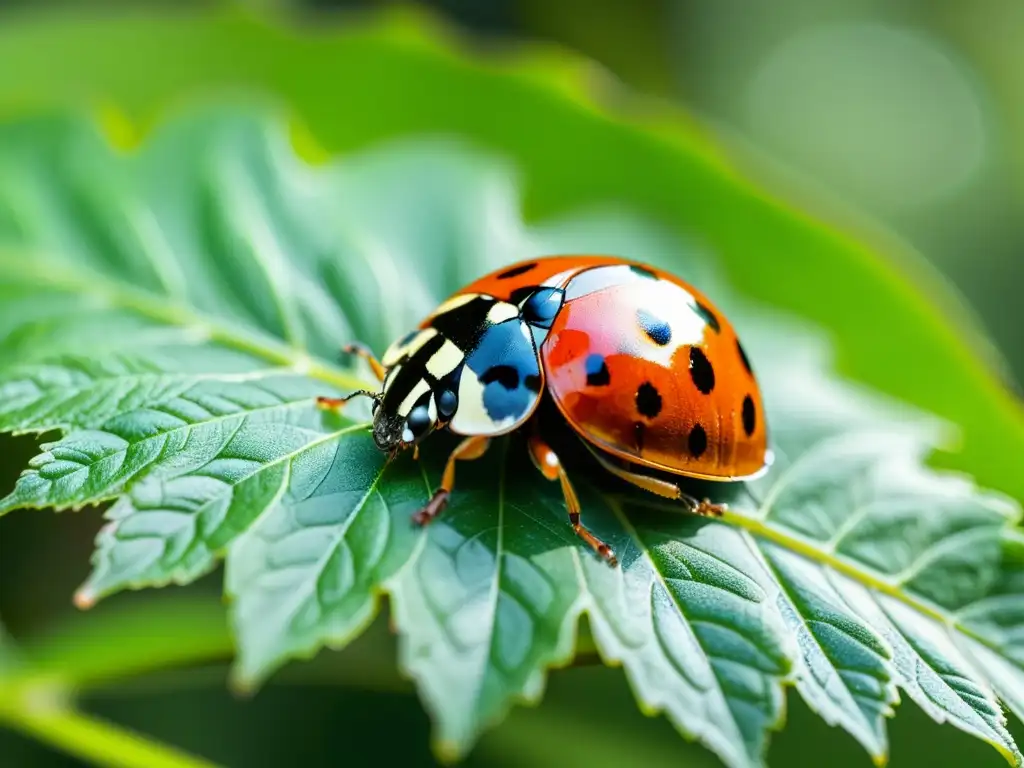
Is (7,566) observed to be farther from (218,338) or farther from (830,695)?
(830,695)

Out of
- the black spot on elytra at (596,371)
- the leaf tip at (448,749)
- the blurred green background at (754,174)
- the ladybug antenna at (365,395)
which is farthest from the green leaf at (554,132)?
the leaf tip at (448,749)

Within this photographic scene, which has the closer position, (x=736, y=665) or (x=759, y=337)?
(x=736, y=665)

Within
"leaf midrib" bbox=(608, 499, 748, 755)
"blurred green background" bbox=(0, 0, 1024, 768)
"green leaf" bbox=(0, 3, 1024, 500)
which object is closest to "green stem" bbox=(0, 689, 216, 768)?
"blurred green background" bbox=(0, 0, 1024, 768)

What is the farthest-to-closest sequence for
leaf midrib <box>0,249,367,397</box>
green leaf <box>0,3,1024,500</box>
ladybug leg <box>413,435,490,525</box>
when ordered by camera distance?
green leaf <box>0,3,1024,500</box>
leaf midrib <box>0,249,367,397</box>
ladybug leg <box>413,435,490,525</box>

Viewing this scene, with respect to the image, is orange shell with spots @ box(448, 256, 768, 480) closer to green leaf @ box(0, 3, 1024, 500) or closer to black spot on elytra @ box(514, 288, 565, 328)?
black spot on elytra @ box(514, 288, 565, 328)

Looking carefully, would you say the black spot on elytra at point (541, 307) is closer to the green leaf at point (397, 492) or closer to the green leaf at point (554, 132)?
the green leaf at point (397, 492)

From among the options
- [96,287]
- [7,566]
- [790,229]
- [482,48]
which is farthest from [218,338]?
[482,48]
